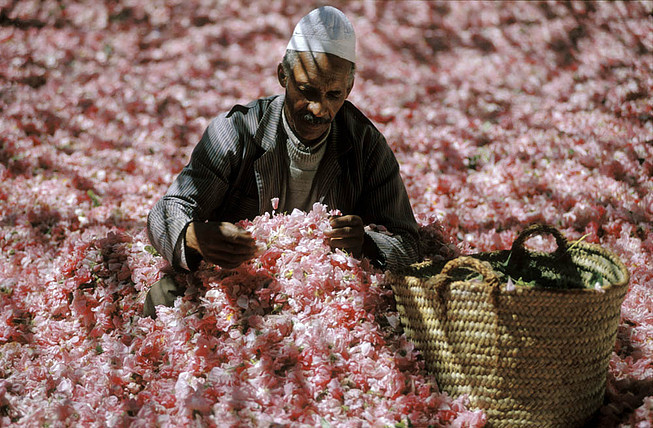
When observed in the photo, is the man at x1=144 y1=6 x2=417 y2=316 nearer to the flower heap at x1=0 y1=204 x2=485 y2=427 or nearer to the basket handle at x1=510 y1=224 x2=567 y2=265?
the flower heap at x1=0 y1=204 x2=485 y2=427

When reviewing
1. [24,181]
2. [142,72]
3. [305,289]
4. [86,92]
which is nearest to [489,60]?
[142,72]

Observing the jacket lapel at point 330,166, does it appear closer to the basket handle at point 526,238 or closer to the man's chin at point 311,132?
the man's chin at point 311,132

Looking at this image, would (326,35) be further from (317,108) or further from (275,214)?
(275,214)

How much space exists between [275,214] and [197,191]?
478 mm

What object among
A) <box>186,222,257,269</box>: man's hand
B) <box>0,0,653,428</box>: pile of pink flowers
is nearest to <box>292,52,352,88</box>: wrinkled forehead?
<box>0,0,653,428</box>: pile of pink flowers

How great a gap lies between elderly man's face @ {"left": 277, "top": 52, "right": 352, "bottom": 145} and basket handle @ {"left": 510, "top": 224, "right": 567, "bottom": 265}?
109 cm

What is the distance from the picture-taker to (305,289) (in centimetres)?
269

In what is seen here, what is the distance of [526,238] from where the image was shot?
8.98 feet

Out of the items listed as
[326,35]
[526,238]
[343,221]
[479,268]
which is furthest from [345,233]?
[326,35]

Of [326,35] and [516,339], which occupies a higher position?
[326,35]

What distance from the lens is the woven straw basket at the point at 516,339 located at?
2.27 m

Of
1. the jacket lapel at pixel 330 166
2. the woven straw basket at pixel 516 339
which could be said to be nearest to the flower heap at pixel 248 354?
the woven straw basket at pixel 516 339

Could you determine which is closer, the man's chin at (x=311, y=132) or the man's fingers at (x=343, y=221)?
the man's fingers at (x=343, y=221)

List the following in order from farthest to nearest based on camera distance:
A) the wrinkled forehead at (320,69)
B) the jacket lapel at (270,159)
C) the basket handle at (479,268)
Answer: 1. the jacket lapel at (270,159)
2. the wrinkled forehead at (320,69)
3. the basket handle at (479,268)
